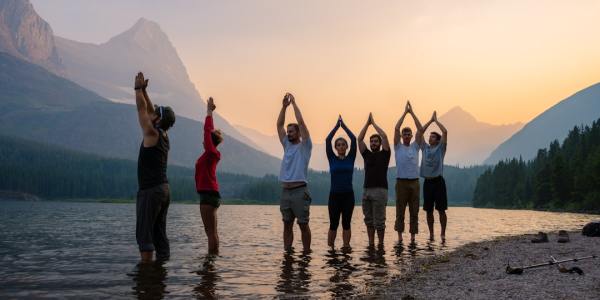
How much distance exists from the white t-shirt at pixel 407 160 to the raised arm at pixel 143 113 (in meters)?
9.84

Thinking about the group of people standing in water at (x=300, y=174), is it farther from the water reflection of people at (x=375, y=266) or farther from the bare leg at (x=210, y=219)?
the water reflection of people at (x=375, y=266)

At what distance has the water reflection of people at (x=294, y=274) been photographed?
9562 mm

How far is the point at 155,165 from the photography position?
10523 mm

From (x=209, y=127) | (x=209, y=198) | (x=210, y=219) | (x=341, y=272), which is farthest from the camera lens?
(x=210, y=219)

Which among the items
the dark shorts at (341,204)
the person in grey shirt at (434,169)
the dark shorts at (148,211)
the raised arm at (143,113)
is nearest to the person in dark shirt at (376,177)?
the dark shorts at (341,204)

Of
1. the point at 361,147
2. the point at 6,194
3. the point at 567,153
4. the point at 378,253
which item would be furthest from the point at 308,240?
the point at 6,194

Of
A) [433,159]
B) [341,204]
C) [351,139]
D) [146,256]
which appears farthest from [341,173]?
[146,256]

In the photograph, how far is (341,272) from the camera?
453 inches

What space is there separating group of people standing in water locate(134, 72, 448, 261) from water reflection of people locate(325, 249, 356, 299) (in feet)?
2.96

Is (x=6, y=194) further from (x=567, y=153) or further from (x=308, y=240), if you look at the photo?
(x=308, y=240)

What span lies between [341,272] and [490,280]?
3349 mm

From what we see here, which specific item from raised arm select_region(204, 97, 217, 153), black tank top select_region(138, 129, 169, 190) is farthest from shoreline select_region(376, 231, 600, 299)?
raised arm select_region(204, 97, 217, 153)

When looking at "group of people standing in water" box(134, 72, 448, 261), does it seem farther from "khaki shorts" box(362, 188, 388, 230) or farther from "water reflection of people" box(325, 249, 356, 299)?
"water reflection of people" box(325, 249, 356, 299)

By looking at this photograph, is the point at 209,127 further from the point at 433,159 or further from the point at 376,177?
the point at 433,159
